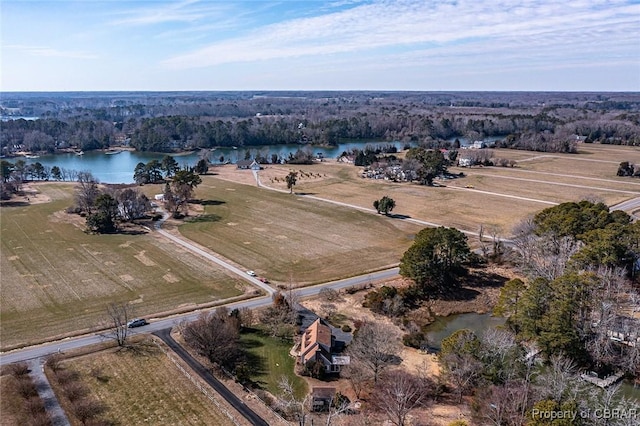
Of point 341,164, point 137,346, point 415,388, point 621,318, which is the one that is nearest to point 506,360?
point 415,388

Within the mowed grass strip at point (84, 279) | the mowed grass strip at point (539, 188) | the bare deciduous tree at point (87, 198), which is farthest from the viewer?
the mowed grass strip at point (539, 188)

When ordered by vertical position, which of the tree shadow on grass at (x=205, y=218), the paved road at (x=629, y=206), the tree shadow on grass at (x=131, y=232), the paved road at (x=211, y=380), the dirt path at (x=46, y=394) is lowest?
the paved road at (x=211, y=380)

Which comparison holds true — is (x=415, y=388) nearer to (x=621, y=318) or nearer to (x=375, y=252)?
(x=621, y=318)

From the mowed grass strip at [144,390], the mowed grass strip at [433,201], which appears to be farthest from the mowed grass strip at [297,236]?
the mowed grass strip at [144,390]

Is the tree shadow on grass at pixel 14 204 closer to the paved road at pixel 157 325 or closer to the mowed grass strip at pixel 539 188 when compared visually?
the paved road at pixel 157 325

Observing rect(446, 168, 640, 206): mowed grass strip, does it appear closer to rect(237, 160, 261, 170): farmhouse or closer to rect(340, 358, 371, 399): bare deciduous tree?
rect(237, 160, 261, 170): farmhouse

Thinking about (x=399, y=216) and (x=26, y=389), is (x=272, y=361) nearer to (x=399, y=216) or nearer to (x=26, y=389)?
(x=26, y=389)

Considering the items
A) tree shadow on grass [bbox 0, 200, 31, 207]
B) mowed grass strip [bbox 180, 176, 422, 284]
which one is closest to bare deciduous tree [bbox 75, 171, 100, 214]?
tree shadow on grass [bbox 0, 200, 31, 207]
